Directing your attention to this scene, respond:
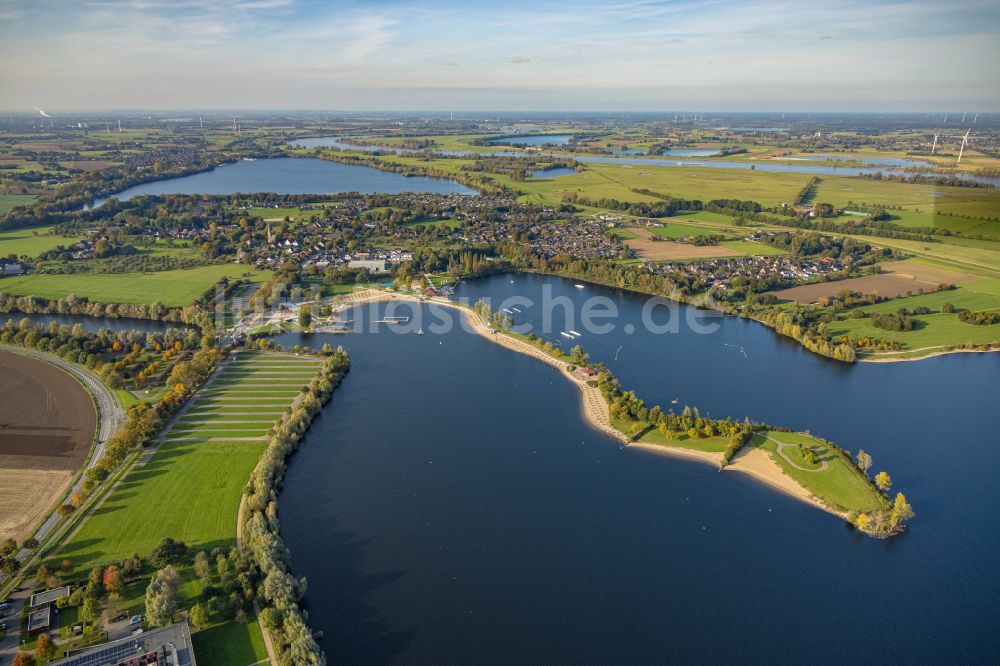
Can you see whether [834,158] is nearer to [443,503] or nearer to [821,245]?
[821,245]

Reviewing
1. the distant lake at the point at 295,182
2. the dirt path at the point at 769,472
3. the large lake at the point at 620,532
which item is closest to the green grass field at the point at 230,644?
the large lake at the point at 620,532

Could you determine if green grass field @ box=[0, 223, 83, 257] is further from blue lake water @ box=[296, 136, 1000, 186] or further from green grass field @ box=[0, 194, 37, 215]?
blue lake water @ box=[296, 136, 1000, 186]

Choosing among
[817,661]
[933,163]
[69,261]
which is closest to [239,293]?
[69,261]

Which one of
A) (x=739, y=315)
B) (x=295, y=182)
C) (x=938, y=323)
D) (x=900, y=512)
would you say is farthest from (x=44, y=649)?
(x=295, y=182)

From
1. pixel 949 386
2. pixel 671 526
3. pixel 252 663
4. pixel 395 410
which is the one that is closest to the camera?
pixel 252 663

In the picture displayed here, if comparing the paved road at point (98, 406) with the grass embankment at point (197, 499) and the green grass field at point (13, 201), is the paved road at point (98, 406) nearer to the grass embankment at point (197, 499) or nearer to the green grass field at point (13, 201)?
the grass embankment at point (197, 499)

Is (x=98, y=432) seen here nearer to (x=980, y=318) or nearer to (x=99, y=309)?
(x=99, y=309)
